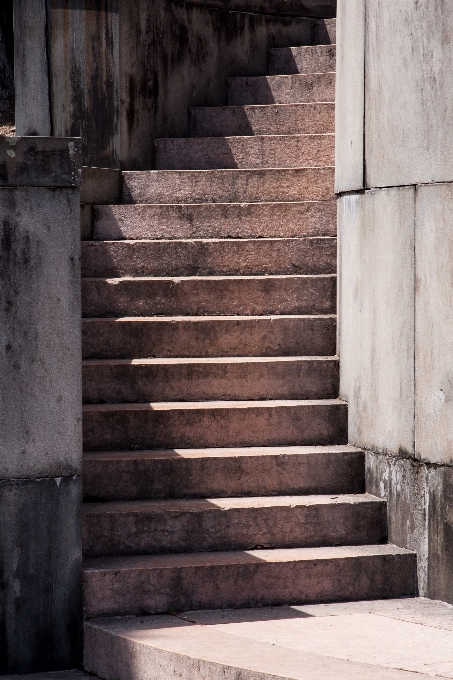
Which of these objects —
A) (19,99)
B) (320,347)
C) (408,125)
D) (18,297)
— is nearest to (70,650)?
(18,297)

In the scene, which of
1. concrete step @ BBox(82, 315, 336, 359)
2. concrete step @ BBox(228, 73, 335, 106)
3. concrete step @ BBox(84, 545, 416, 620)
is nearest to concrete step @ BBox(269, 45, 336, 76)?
concrete step @ BBox(228, 73, 335, 106)

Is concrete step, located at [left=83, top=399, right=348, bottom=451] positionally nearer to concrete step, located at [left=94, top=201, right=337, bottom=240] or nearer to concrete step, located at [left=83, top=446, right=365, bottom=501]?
concrete step, located at [left=83, top=446, right=365, bottom=501]

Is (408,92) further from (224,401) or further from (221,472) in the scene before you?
(221,472)

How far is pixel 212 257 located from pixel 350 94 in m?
1.52

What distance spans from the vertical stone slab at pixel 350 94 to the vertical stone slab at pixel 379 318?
0.57ft

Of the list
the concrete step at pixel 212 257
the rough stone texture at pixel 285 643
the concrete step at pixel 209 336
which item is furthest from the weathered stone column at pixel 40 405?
the concrete step at pixel 212 257

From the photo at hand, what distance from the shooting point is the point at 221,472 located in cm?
661

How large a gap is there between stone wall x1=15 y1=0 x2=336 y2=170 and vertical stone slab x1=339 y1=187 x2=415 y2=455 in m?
2.65

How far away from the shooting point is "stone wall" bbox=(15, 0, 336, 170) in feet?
28.9

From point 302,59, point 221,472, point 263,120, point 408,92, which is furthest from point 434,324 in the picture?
point 302,59

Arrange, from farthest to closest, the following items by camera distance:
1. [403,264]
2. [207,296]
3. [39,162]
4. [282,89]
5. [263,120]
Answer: [282,89] < [263,120] < [207,296] < [403,264] < [39,162]

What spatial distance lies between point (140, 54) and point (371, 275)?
139 inches

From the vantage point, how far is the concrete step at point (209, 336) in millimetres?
7250

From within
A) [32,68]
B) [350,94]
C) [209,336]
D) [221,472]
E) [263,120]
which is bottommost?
[221,472]
